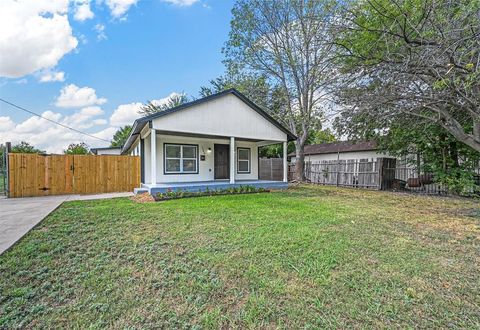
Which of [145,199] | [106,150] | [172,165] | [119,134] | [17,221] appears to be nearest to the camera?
[17,221]

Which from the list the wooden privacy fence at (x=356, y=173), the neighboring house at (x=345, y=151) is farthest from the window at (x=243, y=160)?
the neighboring house at (x=345, y=151)

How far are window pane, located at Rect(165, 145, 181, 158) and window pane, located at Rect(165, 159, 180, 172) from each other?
0.26 meters

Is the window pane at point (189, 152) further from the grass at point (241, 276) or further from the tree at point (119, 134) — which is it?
the tree at point (119, 134)

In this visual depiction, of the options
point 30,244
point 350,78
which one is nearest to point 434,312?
point 30,244

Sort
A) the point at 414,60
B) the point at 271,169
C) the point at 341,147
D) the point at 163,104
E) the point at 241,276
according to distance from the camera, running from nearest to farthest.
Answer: the point at 241,276
the point at 414,60
the point at 271,169
the point at 341,147
the point at 163,104

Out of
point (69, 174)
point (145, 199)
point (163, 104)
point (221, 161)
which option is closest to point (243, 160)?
point (221, 161)

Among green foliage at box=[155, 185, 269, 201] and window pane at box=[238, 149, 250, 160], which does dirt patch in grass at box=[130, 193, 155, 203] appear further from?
window pane at box=[238, 149, 250, 160]

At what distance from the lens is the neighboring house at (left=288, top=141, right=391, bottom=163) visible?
1834cm

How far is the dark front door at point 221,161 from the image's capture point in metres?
13.7

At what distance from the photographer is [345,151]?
20.2 meters

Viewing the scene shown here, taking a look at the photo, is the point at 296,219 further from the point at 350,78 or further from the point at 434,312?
the point at 350,78

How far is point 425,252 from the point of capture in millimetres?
3877

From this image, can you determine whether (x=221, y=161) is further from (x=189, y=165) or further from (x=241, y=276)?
(x=241, y=276)

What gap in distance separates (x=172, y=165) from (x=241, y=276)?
9903 millimetres
